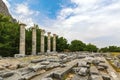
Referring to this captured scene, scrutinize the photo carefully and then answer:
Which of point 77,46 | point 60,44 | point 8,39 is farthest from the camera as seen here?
point 77,46

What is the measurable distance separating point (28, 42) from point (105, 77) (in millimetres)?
32155

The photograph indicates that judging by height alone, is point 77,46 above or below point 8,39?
below

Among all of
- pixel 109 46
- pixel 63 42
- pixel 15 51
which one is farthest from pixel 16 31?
pixel 109 46

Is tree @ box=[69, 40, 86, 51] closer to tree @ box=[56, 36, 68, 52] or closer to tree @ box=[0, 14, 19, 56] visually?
tree @ box=[56, 36, 68, 52]

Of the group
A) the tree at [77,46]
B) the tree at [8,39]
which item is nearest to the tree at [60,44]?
the tree at [77,46]

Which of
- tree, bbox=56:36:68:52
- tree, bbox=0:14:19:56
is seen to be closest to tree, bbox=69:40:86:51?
tree, bbox=56:36:68:52

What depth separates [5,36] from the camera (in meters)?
31.9

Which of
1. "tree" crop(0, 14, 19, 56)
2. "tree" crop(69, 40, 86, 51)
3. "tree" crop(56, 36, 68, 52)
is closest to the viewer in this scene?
"tree" crop(0, 14, 19, 56)

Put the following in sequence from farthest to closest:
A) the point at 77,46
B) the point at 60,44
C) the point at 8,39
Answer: the point at 77,46
the point at 60,44
the point at 8,39

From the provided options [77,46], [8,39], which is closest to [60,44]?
[77,46]

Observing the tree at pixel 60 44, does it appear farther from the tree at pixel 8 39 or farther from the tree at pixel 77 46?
the tree at pixel 8 39

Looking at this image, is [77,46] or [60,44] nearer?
Answer: [60,44]

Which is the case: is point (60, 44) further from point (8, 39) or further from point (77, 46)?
point (8, 39)

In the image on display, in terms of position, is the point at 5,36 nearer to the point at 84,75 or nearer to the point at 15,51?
the point at 15,51
